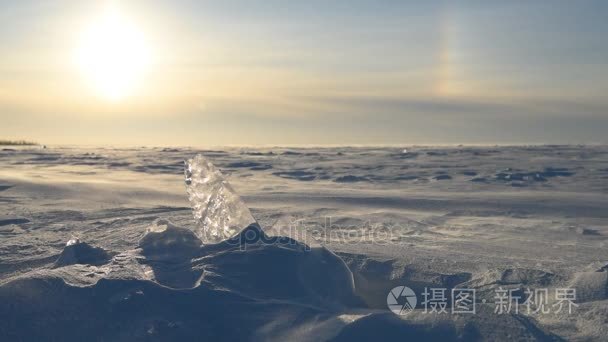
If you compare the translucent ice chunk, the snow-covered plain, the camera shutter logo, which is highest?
the translucent ice chunk

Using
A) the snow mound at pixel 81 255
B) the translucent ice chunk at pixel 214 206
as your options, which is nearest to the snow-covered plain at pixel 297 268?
the snow mound at pixel 81 255

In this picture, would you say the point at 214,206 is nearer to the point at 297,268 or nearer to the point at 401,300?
the point at 297,268

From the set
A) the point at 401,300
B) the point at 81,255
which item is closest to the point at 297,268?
the point at 401,300

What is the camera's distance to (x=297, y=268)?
244 cm

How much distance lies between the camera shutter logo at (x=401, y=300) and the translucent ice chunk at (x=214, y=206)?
869 millimetres

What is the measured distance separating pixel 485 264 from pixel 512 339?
108 centimetres

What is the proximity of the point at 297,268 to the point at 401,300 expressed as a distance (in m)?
0.53

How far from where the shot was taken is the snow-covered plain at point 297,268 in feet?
6.46

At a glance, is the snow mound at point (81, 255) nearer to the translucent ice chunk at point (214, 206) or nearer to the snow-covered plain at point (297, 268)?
the snow-covered plain at point (297, 268)

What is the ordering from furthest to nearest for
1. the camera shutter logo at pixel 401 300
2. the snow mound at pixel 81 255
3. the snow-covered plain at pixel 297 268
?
the snow mound at pixel 81 255 → the camera shutter logo at pixel 401 300 → the snow-covered plain at pixel 297 268

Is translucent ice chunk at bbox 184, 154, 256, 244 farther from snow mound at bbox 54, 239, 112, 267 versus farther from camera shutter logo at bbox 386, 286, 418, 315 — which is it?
camera shutter logo at bbox 386, 286, 418, 315

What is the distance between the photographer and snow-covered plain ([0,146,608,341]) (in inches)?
77.5

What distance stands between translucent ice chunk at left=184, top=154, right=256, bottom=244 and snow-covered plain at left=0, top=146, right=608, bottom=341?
5.3 inches

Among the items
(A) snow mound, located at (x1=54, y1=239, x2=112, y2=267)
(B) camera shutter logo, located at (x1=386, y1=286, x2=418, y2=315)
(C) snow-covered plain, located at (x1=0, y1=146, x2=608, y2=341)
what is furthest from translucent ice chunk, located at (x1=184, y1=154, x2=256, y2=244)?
(B) camera shutter logo, located at (x1=386, y1=286, x2=418, y2=315)
